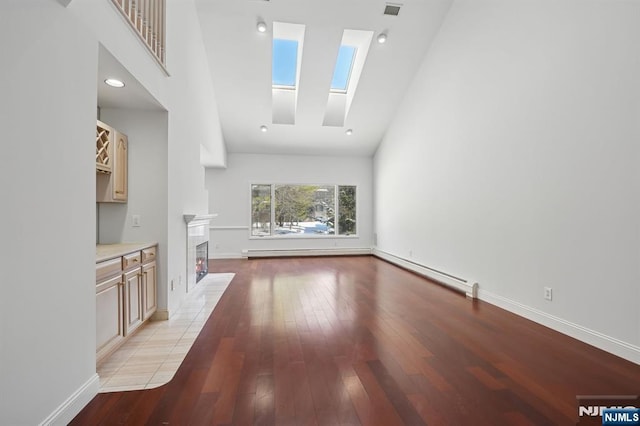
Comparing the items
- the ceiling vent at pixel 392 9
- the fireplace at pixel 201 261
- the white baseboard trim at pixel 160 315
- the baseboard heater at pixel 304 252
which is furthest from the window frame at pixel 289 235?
the white baseboard trim at pixel 160 315

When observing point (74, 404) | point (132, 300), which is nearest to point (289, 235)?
point (132, 300)

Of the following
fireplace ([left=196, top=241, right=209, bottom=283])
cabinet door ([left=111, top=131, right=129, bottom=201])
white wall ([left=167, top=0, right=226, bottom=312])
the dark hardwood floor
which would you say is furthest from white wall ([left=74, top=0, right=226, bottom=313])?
the dark hardwood floor

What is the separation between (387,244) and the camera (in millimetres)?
7359

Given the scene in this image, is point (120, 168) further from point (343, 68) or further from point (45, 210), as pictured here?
point (343, 68)

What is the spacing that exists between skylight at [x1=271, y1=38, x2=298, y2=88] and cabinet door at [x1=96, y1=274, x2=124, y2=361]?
4677 mm

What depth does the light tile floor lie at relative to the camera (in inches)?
83.2

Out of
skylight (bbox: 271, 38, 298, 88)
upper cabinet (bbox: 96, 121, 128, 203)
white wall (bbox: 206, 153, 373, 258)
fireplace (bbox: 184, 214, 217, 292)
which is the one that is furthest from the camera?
white wall (bbox: 206, 153, 373, 258)

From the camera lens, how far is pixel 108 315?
2.32 m

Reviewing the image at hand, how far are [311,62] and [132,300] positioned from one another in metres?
4.68

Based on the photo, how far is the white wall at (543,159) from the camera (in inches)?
95.0

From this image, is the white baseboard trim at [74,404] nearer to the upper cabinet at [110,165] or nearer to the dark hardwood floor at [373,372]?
the dark hardwood floor at [373,372]

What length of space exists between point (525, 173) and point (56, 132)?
13.4ft

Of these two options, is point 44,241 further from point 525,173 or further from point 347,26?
point 347,26

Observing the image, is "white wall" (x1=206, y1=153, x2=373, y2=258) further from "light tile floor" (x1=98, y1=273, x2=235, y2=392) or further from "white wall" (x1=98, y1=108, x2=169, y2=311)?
"white wall" (x1=98, y1=108, x2=169, y2=311)
